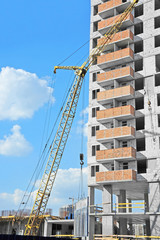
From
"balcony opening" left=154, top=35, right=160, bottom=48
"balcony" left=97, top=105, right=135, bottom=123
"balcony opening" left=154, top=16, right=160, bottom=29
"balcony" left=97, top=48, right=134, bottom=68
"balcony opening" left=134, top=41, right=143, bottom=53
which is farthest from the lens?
"balcony opening" left=134, top=41, right=143, bottom=53

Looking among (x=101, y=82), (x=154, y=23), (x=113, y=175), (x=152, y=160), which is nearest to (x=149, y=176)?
(x=152, y=160)

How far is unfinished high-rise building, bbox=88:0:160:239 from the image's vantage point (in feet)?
165

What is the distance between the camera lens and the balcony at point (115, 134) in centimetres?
5252

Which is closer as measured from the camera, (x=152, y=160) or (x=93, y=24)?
(x=152, y=160)

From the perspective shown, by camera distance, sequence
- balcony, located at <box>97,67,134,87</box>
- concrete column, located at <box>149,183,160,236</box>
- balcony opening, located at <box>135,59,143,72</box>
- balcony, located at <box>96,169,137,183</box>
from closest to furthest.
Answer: concrete column, located at <box>149,183,160,236</box> → balcony, located at <box>96,169,137,183</box> → balcony, located at <box>97,67,134,87</box> → balcony opening, located at <box>135,59,143,72</box>

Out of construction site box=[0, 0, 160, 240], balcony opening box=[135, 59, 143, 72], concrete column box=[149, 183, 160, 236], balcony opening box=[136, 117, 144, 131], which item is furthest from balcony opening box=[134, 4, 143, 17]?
concrete column box=[149, 183, 160, 236]

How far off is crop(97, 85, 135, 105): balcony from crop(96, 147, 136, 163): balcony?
9933 mm

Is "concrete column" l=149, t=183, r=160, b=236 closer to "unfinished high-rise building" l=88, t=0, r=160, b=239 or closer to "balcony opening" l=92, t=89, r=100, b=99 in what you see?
"unfinished high-rise building" l=88, t=0, r=160, b=239

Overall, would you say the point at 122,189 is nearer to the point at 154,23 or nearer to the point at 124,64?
the point at 124,64

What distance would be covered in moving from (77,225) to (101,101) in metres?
23.2

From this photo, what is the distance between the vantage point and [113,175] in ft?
168

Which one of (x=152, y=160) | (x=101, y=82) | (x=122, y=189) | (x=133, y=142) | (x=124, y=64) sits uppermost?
(x=124, y=64)

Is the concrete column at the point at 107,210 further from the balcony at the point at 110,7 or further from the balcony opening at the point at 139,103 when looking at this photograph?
the balcony at the point at 110,7

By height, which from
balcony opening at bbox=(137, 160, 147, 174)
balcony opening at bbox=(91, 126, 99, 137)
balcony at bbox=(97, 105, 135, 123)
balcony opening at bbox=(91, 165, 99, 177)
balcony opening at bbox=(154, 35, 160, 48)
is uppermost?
balcony opening at bbox=(154, 35, 160, 48)
